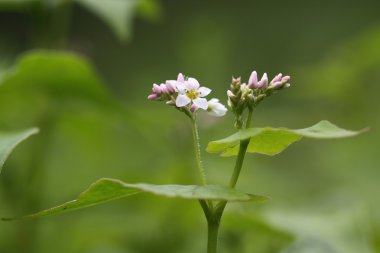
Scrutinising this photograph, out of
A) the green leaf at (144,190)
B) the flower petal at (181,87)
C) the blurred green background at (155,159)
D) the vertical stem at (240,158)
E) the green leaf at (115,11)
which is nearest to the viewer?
the green leaf at (144,190)

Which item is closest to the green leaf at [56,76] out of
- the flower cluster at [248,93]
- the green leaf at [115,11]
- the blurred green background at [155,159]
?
the blurred green background at [155,159]

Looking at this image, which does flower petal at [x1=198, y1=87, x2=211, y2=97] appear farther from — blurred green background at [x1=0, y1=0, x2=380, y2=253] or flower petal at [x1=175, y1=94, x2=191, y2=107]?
blurred green background at [x1=0, y1=0, x2=380, y2=253]

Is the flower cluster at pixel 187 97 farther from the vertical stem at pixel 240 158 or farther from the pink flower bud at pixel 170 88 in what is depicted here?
the vertical stem at pixel 240 158

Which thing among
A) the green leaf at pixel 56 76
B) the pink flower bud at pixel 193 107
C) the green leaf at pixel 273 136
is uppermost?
the green leaf at pixel 56 76

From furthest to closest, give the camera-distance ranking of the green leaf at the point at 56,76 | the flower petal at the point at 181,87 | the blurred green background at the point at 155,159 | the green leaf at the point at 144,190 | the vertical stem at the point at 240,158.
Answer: the blurred green background at the point at 155,159 → the green leaf at the point at 56,76 → the flower petal at the point at 181,87 → the vertical stem at the point at 240,158 → the green leaf at the point at 144,190

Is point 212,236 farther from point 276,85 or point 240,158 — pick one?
point 276,85

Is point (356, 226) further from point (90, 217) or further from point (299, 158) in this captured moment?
point (299, 158)

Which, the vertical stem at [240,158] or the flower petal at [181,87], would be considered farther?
the flower petal at [181,87]

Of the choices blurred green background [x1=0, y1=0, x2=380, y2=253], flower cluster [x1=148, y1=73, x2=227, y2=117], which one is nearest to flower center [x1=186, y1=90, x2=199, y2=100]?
flower cluster [x1=148, y1=73, x2=227, y2=117]
